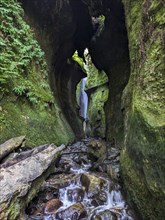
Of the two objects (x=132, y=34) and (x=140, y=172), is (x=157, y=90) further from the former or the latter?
(x=132, y=34)

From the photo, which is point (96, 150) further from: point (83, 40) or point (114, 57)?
point (83, 40)

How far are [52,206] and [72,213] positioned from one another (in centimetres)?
49

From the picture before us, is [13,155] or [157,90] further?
[13,155]

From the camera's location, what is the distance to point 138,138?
404 centimetres

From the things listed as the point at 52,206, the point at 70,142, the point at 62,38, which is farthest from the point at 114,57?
the point at 52,206

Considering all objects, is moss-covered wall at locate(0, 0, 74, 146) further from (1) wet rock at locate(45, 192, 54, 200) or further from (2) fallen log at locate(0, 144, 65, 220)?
(1) wet rock at locate(45, 192, 54, 200)

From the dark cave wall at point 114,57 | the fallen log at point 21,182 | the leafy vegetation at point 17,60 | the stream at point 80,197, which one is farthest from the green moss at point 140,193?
the dark cave wall at point 114,57

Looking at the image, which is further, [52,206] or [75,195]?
[75,195]

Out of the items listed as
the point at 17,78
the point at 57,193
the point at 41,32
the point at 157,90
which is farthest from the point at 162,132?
the point at 41,32

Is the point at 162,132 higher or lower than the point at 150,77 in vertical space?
lower

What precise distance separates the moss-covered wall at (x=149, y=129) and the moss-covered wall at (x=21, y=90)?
3473mm

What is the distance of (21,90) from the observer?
6.81m

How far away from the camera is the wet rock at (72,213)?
13.7 ft

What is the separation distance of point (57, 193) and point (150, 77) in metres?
3.44
